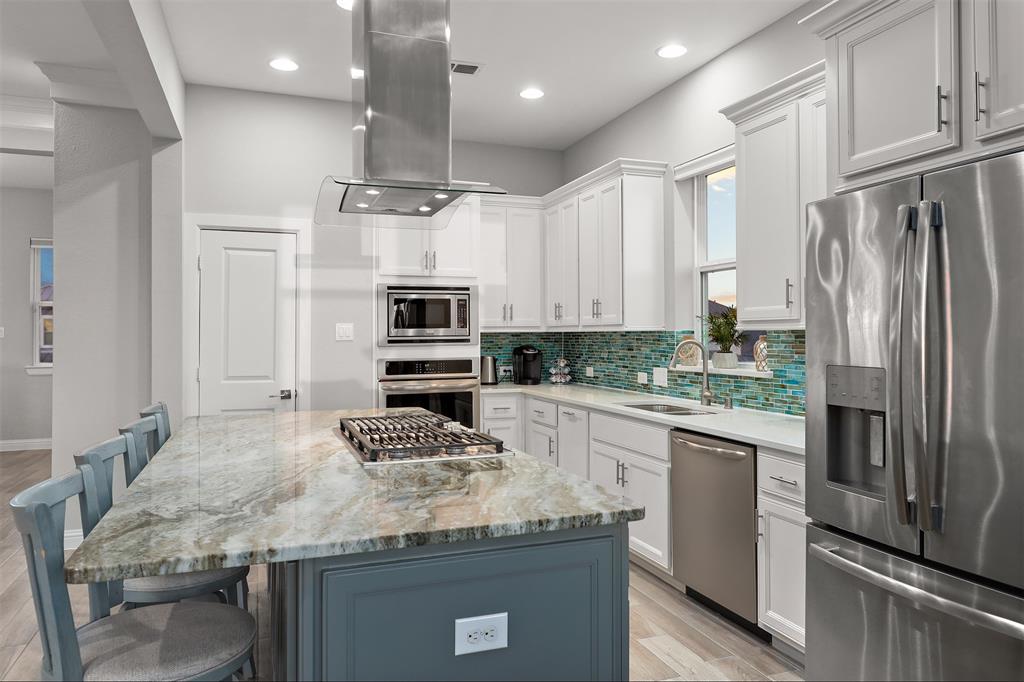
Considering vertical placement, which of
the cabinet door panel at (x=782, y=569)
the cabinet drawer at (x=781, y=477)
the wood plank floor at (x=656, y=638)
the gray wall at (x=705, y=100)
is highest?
the gray wall at (x=705, y=100)

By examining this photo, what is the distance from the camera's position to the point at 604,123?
5.00m

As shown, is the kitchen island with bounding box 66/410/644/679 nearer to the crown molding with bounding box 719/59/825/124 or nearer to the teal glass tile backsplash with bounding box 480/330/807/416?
the teal glass tile backsplash with bounding box 480/330/807/416

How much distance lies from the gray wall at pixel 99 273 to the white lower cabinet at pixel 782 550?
Result: 3.70 m

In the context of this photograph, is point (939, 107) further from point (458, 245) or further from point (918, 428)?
point (458, 245)

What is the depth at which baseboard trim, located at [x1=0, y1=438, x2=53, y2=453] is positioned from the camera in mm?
7473

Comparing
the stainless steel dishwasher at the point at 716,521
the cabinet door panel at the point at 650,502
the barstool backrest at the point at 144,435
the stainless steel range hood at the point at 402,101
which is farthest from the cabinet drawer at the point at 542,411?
the barstool backrest at the point at 144,435

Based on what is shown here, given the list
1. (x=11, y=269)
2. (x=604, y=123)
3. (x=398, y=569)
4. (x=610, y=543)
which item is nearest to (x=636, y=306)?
(x=604, y=123)

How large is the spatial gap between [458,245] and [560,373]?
1414 mm

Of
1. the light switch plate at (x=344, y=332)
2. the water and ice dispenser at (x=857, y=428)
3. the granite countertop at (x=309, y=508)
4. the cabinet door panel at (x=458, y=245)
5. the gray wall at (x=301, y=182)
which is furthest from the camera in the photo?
the cabinet door panel at (x=458, y=245)

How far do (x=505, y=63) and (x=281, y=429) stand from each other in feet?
8.18

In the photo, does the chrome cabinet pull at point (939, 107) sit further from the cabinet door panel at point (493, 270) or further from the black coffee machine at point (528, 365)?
the black coffee machine at point (528, 365)

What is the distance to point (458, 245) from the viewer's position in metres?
4.87

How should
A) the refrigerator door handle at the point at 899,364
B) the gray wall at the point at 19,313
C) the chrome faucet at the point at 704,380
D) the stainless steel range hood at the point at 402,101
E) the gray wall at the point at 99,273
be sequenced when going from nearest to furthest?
the refrigerator door handle at the point at 899,364 < the stainless steel range hood at the point at 402,101 < the chrome faucet at the point at 704,380 < the gray wall at the point at 99,273 < the gray wall at the point at 19,313

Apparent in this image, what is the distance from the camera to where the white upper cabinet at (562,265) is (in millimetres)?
4816
